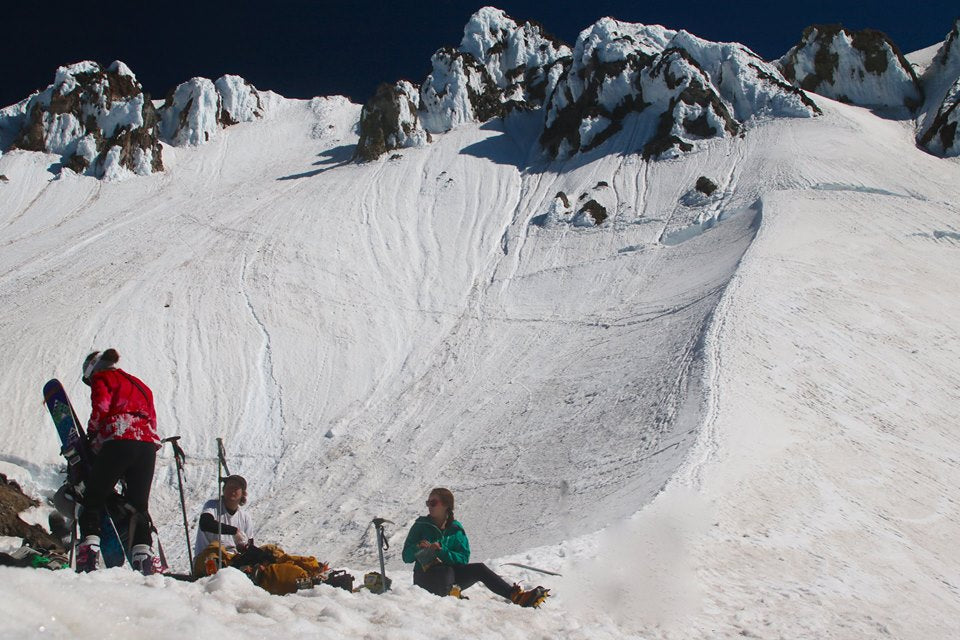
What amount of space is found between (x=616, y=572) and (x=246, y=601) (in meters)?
4.72

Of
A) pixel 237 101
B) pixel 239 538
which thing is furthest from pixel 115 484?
pixel 237 101

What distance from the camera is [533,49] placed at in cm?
7025

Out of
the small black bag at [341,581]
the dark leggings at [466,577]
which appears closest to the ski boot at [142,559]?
the small black bag at [341,581]

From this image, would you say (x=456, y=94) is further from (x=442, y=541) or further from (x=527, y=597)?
(x=527, y=597)

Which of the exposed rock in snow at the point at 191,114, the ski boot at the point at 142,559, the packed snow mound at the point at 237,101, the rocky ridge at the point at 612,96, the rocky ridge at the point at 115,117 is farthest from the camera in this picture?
the packed snow mound at the point at 237,101

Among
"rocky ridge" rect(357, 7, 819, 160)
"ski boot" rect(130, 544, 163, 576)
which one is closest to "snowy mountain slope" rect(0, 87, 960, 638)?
"ski boot" rect(130, 544, 163, 576)

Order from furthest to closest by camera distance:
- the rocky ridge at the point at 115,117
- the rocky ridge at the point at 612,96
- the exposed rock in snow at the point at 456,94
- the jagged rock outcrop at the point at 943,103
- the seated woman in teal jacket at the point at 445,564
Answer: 1. the exposed rock in snow at the point at 456,94
2. the rocky ridge at the point at 115,117
3. the rocky ridge at the point at 612,96
4. the jagged rock outcrop at the point at 943,103
5. the seated woman in teal jacket at the point at 445,564

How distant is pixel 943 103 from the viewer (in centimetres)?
4494

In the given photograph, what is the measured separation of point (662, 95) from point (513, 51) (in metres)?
26.5

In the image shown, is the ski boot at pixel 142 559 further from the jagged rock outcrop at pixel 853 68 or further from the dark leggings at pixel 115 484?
the jagged rock outcrop at pixel 853 68

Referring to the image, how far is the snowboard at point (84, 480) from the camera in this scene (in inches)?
251

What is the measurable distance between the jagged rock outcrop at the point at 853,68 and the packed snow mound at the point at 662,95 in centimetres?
646

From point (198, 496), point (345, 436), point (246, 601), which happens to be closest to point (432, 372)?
point (345, 436)

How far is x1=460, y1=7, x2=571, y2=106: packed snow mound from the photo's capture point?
63.8 m
